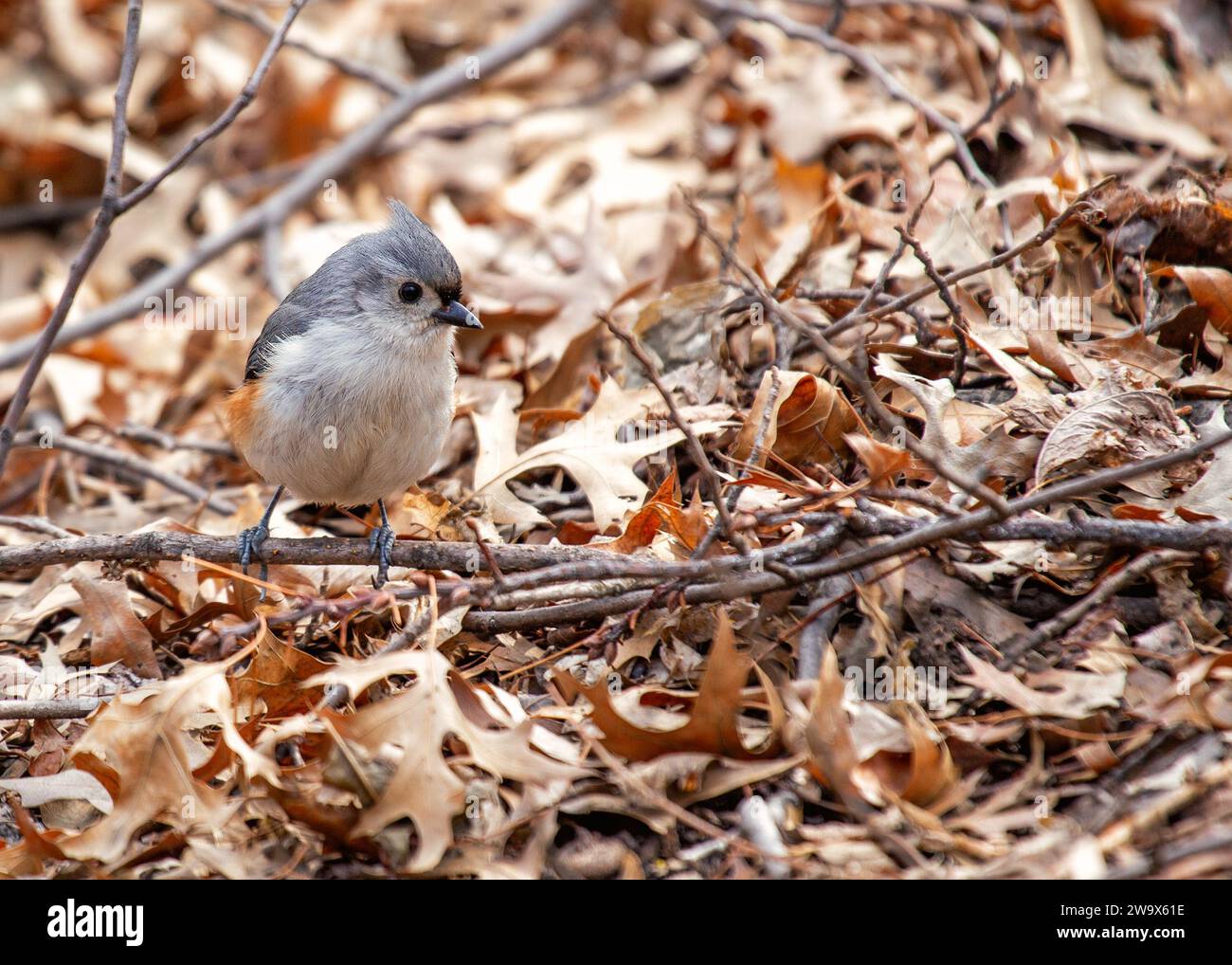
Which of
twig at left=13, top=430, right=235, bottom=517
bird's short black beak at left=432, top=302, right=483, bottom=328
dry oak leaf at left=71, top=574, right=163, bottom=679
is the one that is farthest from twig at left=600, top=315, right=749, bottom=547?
twig at left=13, top=430, right=235, bottom=517

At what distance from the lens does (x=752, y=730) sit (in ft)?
7.55

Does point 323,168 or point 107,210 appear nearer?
point 107,210

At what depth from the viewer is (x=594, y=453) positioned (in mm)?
3043

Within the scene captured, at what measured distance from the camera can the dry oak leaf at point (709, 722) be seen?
6.85 feet

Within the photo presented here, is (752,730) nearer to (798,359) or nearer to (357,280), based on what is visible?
(798,359)

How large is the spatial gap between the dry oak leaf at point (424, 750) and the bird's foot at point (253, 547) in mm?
763

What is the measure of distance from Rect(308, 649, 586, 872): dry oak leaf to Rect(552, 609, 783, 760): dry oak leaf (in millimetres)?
110

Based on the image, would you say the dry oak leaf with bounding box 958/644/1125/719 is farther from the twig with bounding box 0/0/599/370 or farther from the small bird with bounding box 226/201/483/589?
the twig with bounding box 0/0/599/370

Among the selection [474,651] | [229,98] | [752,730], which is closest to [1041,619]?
[752,730]

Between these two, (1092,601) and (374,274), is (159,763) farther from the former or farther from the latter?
(1092,601)

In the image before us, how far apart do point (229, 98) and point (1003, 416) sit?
14.1 feet

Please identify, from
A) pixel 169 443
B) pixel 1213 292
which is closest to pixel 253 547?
pixel 169 443

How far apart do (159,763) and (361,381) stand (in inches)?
42.5

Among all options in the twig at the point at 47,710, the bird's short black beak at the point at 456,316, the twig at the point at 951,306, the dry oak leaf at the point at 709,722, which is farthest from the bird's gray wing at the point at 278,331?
the twig at the point at 951,306
